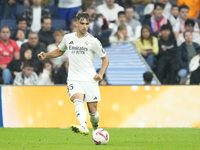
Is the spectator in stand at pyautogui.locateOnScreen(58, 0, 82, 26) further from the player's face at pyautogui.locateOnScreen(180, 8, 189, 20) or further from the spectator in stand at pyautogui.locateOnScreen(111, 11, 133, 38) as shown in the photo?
the player's face at pyautogui.locateOnScreen(180, 8, 189, 20)

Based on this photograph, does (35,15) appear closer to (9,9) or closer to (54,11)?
(54,11)

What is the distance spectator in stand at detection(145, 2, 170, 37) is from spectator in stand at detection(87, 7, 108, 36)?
4.69 feet

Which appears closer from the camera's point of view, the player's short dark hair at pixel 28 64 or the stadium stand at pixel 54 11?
the player's short dark hair at pixel 28 64

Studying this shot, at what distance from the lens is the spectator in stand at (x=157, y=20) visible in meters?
12.5

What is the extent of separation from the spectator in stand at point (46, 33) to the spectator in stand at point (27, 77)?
1.40m

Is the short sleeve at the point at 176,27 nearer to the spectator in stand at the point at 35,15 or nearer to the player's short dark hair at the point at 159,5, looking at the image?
the player's short dark hair at the point at 159,5

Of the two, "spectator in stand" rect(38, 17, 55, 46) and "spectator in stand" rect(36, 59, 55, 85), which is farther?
"spectator in stand" rect(38, 17, 55, 46)

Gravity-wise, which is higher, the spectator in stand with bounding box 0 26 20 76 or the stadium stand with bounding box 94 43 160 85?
the spectator in stand with bounding box 0 26 20 76

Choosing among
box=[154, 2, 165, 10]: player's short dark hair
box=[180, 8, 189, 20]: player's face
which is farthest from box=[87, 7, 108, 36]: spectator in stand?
box=[180, 8, 189, 20]: player's face

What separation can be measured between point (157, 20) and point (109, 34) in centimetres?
164

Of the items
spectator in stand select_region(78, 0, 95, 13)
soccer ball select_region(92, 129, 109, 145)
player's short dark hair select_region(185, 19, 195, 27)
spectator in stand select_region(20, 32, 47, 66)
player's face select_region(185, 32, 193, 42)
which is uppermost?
spectator in stand select_region(78, 0, 95, 13)

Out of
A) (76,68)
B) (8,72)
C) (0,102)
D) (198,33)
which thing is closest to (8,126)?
(0,102)

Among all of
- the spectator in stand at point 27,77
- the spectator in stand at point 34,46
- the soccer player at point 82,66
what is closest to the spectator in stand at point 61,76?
the spectator in stand at point 27,77

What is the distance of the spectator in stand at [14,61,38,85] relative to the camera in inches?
415
